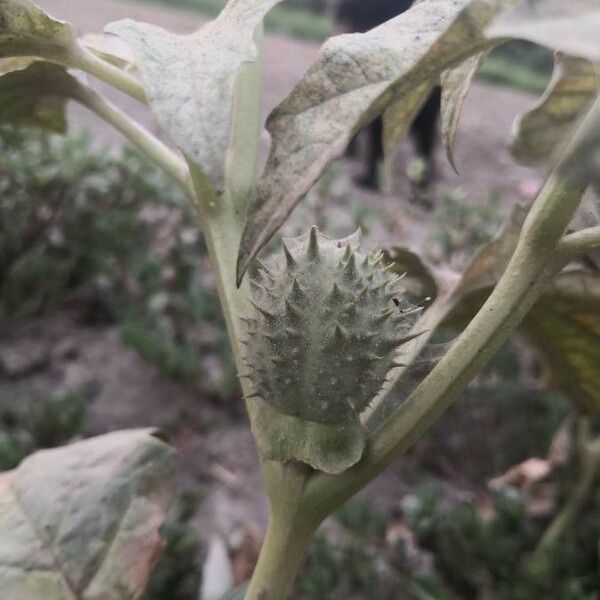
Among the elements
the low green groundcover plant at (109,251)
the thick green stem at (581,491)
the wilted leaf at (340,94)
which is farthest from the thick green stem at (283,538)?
the low green groundcover plant at (109,251)

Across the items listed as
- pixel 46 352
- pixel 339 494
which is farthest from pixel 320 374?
pixel 46 352

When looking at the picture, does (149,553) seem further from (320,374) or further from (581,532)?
(581,532)

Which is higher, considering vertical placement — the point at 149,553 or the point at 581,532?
the point at 149,553

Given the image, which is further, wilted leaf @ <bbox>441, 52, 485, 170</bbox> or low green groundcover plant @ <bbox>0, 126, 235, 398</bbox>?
low green groundcover plant @ <bbox>0, 126, 235, 398</bbox>

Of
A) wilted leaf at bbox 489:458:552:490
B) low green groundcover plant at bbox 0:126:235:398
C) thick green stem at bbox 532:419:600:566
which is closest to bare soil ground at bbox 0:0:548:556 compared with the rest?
low green groundcover plant at bbox 0:126:235:398

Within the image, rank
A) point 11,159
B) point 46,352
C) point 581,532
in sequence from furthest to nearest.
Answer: point 46,352 → point 11,159 → point 581,532

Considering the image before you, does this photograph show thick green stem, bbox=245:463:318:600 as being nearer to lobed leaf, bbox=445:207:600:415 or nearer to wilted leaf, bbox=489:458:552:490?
lobed leaf, bbox=445:207:600:415

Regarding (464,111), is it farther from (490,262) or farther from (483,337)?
(483,337)
